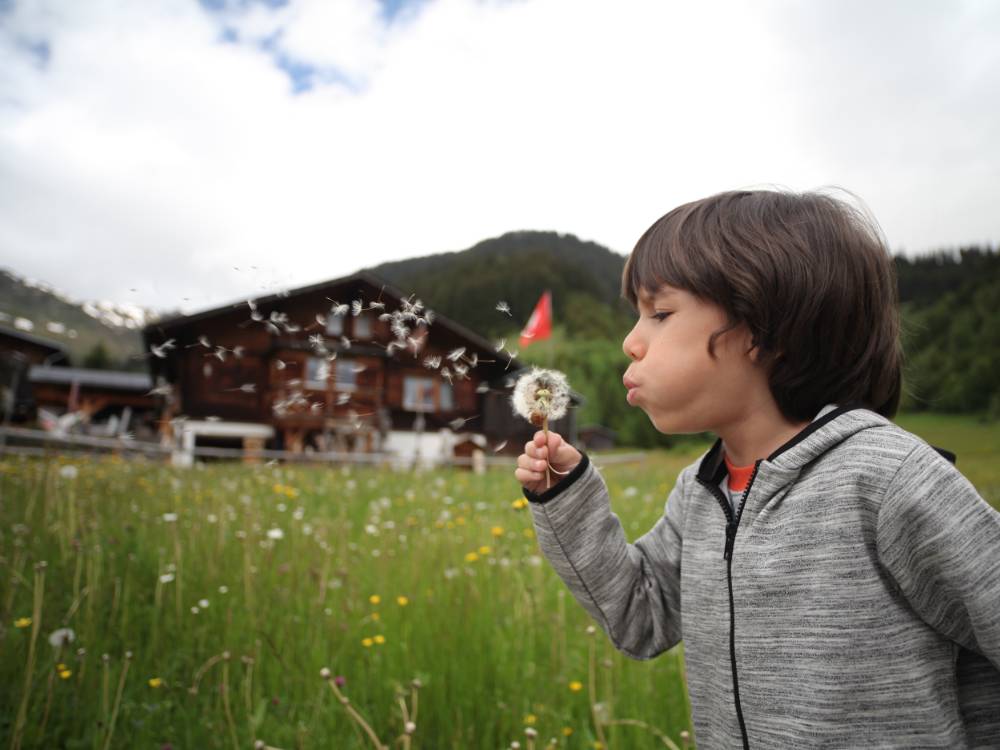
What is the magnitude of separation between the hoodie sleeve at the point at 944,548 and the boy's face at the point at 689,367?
12.0 inches

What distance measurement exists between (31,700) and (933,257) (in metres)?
43.7

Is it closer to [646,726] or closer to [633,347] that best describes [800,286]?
[633,347]

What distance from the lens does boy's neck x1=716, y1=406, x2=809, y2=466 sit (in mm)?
1324

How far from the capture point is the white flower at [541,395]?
1293mm

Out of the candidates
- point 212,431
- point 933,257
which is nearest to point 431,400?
point 212,431

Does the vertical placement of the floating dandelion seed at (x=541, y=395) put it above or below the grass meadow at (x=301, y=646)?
above

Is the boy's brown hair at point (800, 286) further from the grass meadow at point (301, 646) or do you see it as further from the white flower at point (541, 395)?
the grass meadow at point (301, 646)

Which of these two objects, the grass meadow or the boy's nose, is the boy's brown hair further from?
the grass meadow

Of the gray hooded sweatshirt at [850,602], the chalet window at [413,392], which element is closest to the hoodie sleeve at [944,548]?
the gray hooded sweatshirt at [850,602]

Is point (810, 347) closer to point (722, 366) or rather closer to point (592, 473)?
point (722, 366)

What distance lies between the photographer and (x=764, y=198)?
54.2 inches

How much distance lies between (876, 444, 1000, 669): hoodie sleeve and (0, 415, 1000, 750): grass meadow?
731 mm

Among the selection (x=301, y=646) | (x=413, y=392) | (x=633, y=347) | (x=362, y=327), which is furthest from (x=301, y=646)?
(x=362, y=327)

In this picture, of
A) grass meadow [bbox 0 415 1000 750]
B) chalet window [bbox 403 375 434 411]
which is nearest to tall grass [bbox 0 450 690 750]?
grass meadow [bbox 0 415 1000 750]
